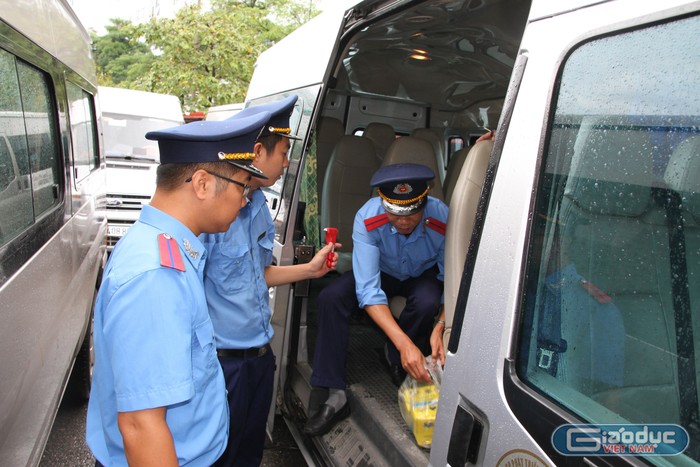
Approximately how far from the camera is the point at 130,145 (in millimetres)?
8039

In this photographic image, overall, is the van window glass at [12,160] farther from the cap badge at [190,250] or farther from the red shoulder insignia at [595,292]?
the red shoulder insignia at [595,292]

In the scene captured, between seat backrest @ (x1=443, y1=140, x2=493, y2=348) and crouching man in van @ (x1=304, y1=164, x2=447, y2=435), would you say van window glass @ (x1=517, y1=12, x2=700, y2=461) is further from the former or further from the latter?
crouching man in van @ (x1=304, y1=164, x2=447, y2=435)

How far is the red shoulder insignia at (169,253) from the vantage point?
1.22 m

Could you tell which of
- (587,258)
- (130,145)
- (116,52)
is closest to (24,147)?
(587,258)

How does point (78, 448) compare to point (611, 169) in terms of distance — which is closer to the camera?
point (611, 169)

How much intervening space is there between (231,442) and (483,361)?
1.37 m

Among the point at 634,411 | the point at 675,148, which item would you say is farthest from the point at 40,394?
the point at 675,148

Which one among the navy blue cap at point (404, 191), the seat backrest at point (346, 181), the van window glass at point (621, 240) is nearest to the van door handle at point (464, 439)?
the van window glass at point (621, 240)

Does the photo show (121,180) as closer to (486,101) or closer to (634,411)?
(486,101)

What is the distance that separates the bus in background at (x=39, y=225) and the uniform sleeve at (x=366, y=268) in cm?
136

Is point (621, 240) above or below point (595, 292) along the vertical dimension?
above

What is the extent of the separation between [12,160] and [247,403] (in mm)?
1300

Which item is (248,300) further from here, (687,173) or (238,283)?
(687,173)

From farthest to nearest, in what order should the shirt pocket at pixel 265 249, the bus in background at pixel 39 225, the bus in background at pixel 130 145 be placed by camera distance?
the bus in background at pixel 130 145
the shirt pocket at pixel 265 249
the bus in background at pixel 39 225
